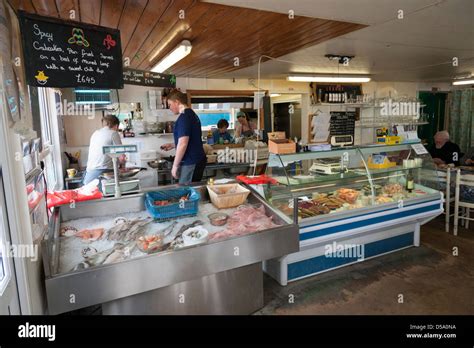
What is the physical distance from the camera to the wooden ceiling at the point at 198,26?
265 cm

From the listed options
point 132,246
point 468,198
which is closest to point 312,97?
point 468,198

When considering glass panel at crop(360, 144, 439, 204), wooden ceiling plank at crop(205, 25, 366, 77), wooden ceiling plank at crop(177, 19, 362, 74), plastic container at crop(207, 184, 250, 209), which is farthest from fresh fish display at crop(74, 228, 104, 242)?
wooden ceiling plank at crop(205, 25, 366, 77)

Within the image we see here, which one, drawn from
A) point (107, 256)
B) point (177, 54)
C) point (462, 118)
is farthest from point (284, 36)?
point (462, 118)

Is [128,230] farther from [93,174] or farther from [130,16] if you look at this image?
[93,174]

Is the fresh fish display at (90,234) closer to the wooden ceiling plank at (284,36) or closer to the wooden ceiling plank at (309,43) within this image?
the wooden ceiling plank at (284,36)

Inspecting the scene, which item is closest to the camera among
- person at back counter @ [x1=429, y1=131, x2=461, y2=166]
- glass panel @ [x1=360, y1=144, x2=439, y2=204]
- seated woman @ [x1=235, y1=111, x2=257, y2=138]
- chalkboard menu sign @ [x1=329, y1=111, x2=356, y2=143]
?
glass panel @ [x1=360, y1=144, x2=439, y2=204]

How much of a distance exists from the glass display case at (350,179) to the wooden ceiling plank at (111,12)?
2031 mm

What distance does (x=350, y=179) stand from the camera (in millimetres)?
3916

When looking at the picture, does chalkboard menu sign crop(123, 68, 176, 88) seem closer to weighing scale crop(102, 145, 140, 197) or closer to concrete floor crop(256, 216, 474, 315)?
weighing scale crop(102, 145, 140, 197)

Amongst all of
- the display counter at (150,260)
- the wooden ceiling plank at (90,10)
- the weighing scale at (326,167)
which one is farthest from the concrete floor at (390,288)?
Result: the wooden ceiling plank at (90,10)

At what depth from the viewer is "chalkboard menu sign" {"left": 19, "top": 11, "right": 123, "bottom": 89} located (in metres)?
2.19

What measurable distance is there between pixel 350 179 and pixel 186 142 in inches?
82.5
